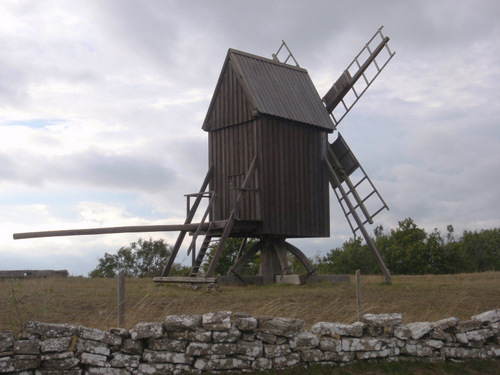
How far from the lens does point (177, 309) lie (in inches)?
525

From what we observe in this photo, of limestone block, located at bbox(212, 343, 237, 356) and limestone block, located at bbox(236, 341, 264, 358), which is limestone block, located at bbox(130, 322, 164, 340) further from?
limestone block, located at bbox(236, 341, 264, 358)

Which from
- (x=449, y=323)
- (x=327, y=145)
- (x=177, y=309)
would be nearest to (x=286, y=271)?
(x=327, y=145)

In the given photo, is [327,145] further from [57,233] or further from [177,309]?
[177,309]

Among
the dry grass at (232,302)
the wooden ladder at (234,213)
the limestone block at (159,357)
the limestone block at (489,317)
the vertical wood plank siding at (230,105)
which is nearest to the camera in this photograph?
the limestone block at (159,357)

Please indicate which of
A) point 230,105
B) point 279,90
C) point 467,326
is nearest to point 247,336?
point 467,326

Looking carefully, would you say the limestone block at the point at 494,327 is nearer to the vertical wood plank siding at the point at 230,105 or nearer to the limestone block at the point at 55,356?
the limestone block at the point at 55,356

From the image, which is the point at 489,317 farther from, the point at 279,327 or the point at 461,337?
the point at 279,327

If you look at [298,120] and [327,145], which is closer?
[298,120]

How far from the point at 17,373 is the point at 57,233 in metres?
11.4

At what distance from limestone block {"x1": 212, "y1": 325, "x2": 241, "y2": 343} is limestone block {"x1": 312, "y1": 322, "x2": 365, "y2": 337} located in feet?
4.75

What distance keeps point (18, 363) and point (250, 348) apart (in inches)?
133

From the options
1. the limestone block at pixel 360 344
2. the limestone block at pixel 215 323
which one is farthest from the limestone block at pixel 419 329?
the limestone block at pixel 215 323

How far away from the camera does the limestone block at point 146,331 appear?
909cm

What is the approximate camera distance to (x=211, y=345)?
9336 millimetres
